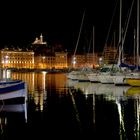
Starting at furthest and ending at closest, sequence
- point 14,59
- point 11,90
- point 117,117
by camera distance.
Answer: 1. point 14,59
2. point 11,90
3. point 117,117

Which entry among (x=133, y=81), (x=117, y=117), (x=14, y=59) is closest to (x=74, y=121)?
(x=117, y=117)

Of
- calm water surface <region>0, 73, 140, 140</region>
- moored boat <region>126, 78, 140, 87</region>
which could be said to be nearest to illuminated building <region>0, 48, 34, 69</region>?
moored boat <region>126, 78, 140, 87</region>

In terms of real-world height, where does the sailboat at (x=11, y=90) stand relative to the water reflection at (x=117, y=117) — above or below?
above

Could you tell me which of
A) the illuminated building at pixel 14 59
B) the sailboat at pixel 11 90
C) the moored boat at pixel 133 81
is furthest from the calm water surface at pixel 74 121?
the illuminated building at pixel 14 59

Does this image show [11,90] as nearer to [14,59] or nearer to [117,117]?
[117,117]

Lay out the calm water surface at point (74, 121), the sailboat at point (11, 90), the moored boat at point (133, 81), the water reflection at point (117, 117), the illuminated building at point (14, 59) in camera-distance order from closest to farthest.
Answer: the calm water surface at point (74, 121)
the water reflection at point (117, 117)
the sailboat at point (11, 90)
the moored boat at point (133, 81)
the illuminated building at point (14, 59)

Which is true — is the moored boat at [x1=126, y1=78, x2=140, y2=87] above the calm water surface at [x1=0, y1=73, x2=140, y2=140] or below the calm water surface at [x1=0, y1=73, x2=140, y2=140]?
above

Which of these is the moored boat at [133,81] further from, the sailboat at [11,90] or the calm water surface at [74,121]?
the sailboat at [11,90]

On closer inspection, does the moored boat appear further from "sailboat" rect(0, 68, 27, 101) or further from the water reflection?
"sailboat" rect(0, 68, 27, 101)

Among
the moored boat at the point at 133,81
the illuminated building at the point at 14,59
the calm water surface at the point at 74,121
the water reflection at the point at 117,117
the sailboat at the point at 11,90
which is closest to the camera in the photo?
the calm water surface at the point at 74,121

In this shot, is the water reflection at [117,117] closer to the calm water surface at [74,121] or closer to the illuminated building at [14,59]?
the calm water surface at [74,121]

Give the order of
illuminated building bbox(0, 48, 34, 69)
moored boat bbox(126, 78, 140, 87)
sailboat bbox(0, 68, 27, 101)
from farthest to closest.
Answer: illuminated building bbox(0, 48, 34, 69)
moored boat bbox(126, 78, 140, 87)
sailboat bbox(0, 68, 27, 101)

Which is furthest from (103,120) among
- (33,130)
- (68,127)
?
(33,130)

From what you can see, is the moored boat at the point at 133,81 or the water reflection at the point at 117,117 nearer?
the water reflection at the point at 117,117
